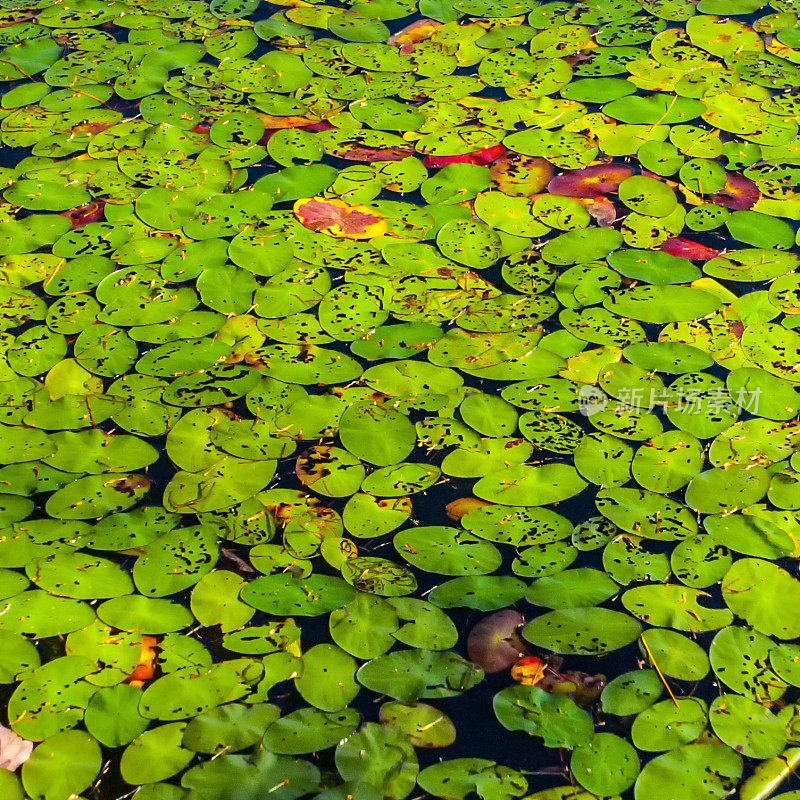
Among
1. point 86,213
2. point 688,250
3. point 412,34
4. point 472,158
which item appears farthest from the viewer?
point 412,34

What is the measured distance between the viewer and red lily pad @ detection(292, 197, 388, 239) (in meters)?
2.33

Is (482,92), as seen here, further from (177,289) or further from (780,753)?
(780,753)

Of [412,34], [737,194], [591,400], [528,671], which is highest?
[412,34]

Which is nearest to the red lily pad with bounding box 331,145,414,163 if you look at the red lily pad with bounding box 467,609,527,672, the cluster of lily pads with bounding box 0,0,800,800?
the cluster of lily pads with bounding box 0,0,800,800

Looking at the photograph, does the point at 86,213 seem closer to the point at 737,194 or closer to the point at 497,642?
the point at 497,642

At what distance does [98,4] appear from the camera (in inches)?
127

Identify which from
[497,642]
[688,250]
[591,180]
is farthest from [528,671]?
[591,180]

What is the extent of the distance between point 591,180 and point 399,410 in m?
0.96

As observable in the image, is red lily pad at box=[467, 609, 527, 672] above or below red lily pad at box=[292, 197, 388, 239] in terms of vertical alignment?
below

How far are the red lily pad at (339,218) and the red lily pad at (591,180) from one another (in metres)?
0.48

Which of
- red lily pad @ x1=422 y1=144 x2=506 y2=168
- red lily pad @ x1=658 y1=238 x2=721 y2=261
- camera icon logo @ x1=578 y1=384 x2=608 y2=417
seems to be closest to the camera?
camera icon logo @ x1=578 y1=384 x2=608 y2=417

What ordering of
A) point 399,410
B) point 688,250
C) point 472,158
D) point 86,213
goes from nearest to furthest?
point 399,410 < point 688,250 < point 86,213 < point 472,158

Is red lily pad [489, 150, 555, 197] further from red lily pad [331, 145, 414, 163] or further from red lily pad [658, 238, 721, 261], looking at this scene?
red lily pad [658, 238, 721, 261]

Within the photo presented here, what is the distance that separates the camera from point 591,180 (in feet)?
8.13
